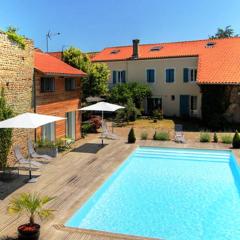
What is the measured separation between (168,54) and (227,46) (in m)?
6.54

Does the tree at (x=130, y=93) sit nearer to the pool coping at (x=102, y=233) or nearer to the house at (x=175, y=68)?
the house at (x=175, y=68)

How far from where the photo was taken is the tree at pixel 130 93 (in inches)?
1412

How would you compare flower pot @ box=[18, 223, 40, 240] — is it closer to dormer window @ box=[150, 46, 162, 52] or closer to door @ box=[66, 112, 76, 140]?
door @ box=[66, 112, 76, 140]

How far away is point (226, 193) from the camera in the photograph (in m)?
14.6

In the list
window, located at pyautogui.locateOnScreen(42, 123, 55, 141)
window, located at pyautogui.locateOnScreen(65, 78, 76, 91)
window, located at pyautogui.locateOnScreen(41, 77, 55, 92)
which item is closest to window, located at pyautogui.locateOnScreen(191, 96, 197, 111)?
window, located at pyautogui.locateOnScreen(65, 78, 76, 91)

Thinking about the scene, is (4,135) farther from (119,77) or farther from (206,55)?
(119,77)

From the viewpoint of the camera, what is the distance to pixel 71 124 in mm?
23594

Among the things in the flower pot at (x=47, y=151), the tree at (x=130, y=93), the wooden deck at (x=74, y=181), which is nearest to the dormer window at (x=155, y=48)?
the tree at (x=130, y=93)

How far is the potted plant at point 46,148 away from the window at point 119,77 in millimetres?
23151

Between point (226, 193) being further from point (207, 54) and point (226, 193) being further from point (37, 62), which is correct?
point (207, 54)

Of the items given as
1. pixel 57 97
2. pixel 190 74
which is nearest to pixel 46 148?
pixel 57 97

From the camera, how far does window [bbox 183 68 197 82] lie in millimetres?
36719

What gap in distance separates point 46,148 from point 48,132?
215cm

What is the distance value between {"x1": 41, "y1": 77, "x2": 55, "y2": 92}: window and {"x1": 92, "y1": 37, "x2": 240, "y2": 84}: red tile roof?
1561cm
